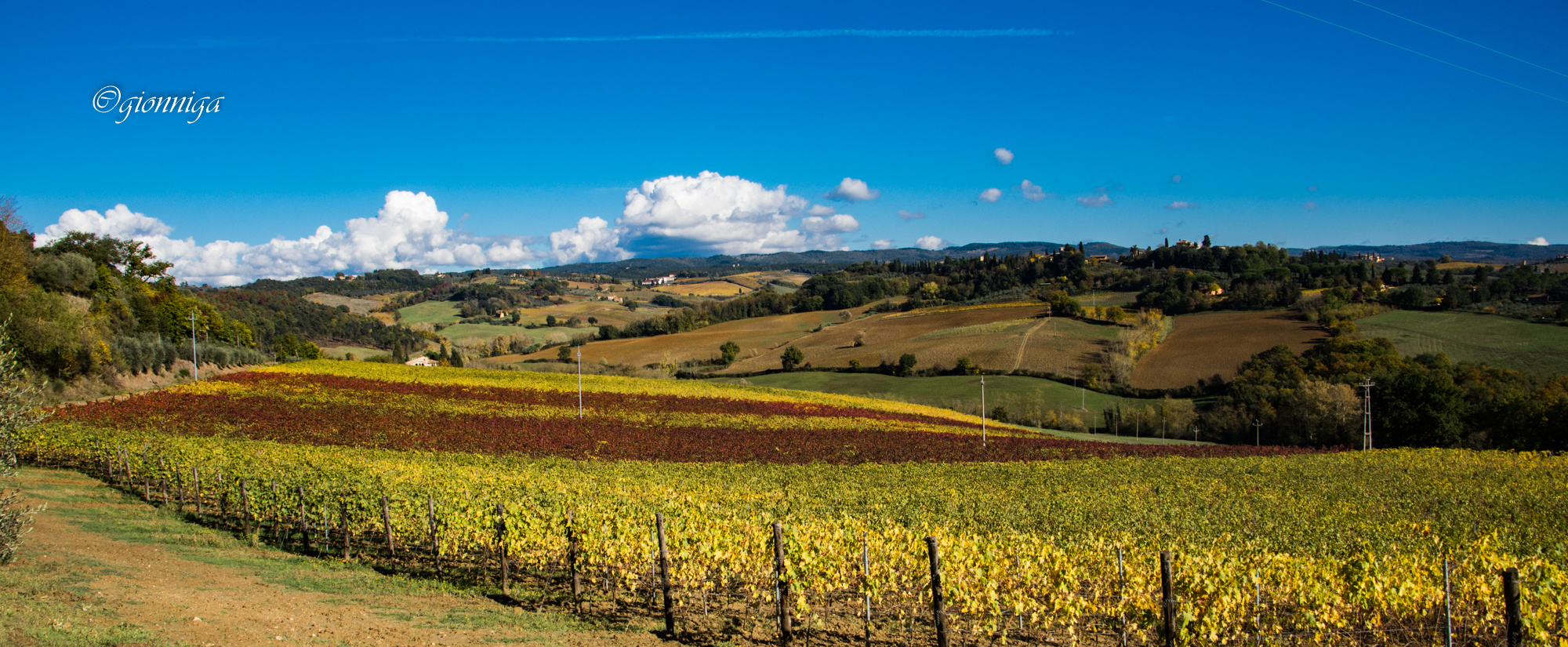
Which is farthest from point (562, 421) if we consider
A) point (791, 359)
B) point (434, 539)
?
point (791, 359)

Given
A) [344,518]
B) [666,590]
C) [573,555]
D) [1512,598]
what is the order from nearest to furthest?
[1512,598] → [666,590] → [573,555] → [344,518]

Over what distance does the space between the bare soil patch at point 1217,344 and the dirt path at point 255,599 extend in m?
72.2

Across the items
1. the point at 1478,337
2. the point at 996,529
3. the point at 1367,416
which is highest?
the point at 996,529

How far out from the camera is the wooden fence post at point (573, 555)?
11984 millimetres

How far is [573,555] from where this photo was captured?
1218 centimetres

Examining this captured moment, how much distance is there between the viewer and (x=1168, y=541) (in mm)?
13836

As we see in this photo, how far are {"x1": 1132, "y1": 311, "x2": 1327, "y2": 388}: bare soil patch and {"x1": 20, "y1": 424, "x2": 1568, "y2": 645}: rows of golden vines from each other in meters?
44.0

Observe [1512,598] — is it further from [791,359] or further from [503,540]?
[791,359]

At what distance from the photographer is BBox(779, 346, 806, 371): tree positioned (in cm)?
8662

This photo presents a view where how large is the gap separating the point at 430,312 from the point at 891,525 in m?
163

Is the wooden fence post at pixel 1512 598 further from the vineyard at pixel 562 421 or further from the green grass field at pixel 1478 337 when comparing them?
the green grass field at pixel 1478 337

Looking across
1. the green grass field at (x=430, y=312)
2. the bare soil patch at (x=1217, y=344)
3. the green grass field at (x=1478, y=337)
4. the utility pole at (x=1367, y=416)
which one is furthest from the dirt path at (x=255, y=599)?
the green grass field at (x=430, y=312)

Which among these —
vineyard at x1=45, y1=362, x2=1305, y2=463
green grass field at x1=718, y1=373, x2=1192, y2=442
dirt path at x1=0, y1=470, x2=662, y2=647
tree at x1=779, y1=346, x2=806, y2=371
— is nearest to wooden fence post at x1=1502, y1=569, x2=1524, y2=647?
dirt path at x1=0, y1=470, x2=662, y2=647

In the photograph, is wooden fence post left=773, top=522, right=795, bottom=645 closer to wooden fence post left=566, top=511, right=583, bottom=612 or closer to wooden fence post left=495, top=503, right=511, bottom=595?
wooden fence post left=566, top=511, right=583, bottom=612
